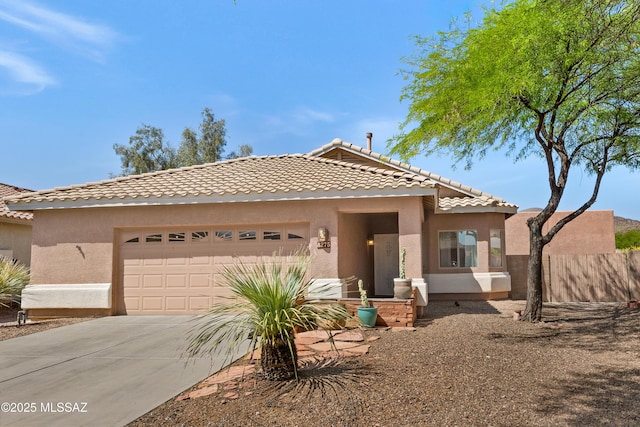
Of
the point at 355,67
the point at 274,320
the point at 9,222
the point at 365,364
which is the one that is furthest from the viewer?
the point at 9,222

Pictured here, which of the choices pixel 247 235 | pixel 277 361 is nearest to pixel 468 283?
pixel 247 235

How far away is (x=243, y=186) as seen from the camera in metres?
12.8

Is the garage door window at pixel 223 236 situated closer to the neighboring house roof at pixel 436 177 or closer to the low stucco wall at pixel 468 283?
the neighboring house roof at pixel 436 177

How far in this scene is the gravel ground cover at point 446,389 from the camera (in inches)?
191

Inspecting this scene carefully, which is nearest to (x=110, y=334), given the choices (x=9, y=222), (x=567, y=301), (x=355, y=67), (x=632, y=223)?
(x=355, y=67)

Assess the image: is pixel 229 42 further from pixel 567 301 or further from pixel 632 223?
pixel 632 223

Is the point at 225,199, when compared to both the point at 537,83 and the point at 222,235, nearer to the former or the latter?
the point at 222,235

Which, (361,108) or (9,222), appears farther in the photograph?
(9,222)

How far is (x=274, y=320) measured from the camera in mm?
5758

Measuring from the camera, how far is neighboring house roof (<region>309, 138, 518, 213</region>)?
16359 millimetres

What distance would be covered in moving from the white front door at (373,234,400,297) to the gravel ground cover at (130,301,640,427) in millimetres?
8222

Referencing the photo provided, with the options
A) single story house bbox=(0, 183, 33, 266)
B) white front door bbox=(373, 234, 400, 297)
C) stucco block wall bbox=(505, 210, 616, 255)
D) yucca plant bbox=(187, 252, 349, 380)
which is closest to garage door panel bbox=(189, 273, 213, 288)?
yucca plant bbox=(187, 252, 349, 380)

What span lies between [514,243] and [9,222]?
937 inches

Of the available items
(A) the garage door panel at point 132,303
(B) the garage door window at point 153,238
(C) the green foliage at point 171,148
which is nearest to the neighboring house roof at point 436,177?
(B) the garage door window at point 153,238
